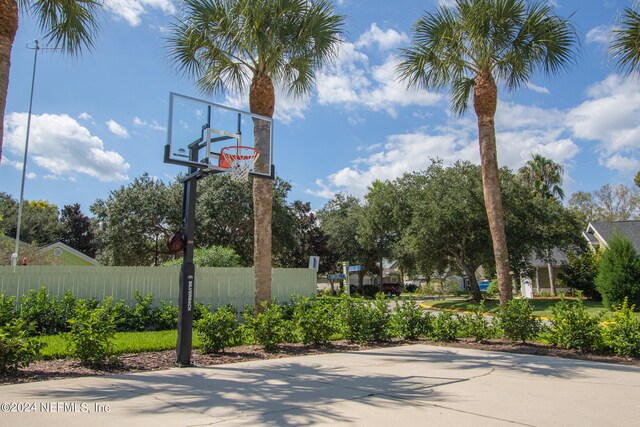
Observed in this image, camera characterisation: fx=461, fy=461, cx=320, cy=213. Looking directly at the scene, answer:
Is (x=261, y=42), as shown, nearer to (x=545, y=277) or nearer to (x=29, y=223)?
(x=545, y=277)

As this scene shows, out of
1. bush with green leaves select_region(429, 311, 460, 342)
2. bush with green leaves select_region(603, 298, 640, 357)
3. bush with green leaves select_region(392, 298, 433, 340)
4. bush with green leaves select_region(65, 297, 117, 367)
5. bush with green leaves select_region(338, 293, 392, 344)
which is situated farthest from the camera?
bush with green leaves select_region(392, 298, 433, 340)

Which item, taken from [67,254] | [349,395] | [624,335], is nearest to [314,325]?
[349,395]

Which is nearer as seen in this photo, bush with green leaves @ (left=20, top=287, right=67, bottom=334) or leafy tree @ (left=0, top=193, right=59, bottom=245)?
bush with green leaves @ (left=20, top=287, right=67, bottom=334)

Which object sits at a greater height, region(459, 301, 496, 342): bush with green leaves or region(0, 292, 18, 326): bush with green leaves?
region(0, 292, 18, 326): bush with green leaves

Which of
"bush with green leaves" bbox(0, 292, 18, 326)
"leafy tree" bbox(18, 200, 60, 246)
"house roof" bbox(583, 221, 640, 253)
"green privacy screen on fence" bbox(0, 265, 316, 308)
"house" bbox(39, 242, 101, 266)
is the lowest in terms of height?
"bush with green leaves" bbox(0, 292, 18, 326)

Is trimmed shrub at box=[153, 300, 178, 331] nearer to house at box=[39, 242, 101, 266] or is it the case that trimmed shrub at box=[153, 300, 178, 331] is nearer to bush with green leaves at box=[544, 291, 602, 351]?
bush with green leaves at box=[544, 291, 602, 351]

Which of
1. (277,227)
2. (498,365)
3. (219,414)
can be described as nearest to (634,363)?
(498,365)

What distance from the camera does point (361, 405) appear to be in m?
5.39

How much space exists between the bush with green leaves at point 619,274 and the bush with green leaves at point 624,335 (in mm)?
13727

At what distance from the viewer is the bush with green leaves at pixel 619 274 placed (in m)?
21.1

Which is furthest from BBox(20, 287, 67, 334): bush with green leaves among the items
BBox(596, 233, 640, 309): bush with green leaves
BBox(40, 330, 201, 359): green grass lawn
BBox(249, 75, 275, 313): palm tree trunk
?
BBox(596, 233, 640, 309): bush with green leaves

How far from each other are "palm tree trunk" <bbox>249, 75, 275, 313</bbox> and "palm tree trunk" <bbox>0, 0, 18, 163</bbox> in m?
5.18

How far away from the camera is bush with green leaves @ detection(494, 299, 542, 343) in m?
10.6

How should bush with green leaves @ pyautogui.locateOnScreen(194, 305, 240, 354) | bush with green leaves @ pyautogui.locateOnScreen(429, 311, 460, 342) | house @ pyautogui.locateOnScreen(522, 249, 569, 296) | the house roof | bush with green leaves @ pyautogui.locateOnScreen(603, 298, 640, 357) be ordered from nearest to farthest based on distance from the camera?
1. bush with green leaves @ pyautogui.locateOnScreen(603, 298, 640, 357)
2. bush with green leaves @ pyautogui.locateOnScreen(194, 305, 240, 354)
3. bush with green leaves @ pyautogui.locateOnScreen(429, 311, 460, 342)
4. the house roof
5. house @ pyautogui.locateOnScreen(522, 249, 569, 296)
